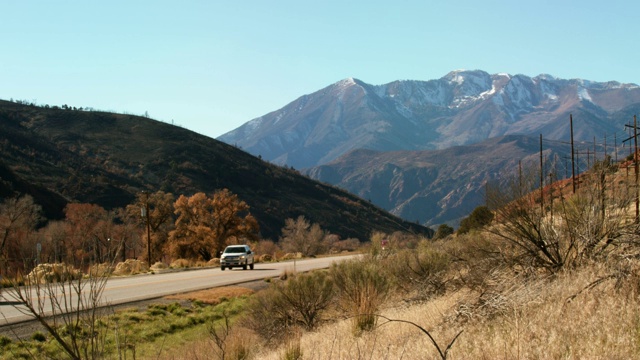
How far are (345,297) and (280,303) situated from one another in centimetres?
165

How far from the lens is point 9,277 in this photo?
4.89m

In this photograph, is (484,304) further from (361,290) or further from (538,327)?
(361,290)

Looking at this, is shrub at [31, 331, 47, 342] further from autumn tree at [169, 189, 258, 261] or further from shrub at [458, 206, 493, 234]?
autumn tree at [169, 189, 258, 261]

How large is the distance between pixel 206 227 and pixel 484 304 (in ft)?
154

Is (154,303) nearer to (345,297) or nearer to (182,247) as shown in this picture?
(345,297)

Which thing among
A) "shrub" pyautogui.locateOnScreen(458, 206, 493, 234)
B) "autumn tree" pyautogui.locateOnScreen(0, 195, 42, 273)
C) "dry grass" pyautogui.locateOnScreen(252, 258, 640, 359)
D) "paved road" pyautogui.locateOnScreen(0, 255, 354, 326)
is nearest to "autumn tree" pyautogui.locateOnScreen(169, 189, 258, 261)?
"autumn tree" pyautogui.locateOnScreen(0, 195, 42, 273)

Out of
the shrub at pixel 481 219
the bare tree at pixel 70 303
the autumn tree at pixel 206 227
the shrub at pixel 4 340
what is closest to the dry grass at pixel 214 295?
the shrub at pixel 4 340

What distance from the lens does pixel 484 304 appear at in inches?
323

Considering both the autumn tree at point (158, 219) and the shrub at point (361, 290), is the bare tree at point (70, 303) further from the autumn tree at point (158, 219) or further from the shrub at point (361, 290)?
the autumn tree at point (158, 219)

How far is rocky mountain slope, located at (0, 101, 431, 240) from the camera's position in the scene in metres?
86.4

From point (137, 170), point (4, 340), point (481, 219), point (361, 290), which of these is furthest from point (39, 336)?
point (137, 170)

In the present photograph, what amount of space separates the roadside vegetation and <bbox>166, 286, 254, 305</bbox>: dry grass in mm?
2677

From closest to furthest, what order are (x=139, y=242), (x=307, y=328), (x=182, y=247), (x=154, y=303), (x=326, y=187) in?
(x=307, y=328), (x=154, y=303), (x=182, y=247), (x=139, y=242), (x=326, y=187)

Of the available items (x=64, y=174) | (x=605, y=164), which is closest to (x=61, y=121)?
(x=64, y=174)
